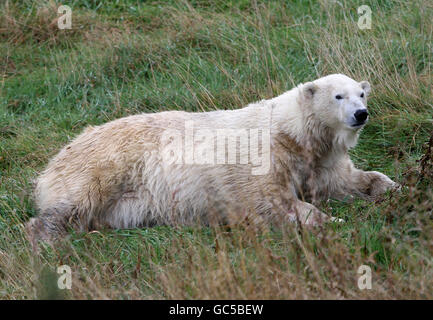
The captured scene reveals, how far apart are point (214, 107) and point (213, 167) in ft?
5.91

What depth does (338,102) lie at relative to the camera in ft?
18.6

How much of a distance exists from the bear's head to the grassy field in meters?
0.55

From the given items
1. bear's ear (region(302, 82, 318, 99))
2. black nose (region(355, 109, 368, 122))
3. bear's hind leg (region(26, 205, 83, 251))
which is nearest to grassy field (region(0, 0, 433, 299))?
bear's hind leg (region(26, 205, 83, 251))

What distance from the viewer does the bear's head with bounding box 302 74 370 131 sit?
218 inches

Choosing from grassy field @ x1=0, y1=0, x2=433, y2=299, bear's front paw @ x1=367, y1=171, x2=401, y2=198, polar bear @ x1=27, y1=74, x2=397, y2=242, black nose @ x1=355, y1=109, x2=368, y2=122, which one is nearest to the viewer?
grassy field @ x1=0, y1=0, x2=433, y2=299

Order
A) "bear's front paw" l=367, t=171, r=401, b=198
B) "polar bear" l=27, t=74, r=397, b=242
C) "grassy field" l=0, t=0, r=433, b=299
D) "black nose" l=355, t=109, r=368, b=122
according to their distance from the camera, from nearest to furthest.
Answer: "grassy field" l=0, t=0, r=433, b=299 < "black nose" l=355, t=109, r=368, b=122 < "polar bear" l=27, t=74, r=397, b=242 < "bear's front paw" l=367, t=171, r=401, b=198

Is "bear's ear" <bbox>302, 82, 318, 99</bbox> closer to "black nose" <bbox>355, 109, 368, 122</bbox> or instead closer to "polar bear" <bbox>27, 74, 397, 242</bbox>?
"polar bear" <bbox>27, 74, 397, 242</bbox>

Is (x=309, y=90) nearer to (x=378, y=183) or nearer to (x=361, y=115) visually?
(x=361, y=115)

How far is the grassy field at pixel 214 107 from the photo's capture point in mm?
4121

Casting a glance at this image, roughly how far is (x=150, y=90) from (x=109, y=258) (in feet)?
11.1

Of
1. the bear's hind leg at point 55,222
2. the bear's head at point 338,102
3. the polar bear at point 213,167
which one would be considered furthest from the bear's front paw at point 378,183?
the bear's hind leg at point 55,222

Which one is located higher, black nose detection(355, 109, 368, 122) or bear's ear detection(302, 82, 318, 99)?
bear's ear detection(302, 82, 318, 99)
